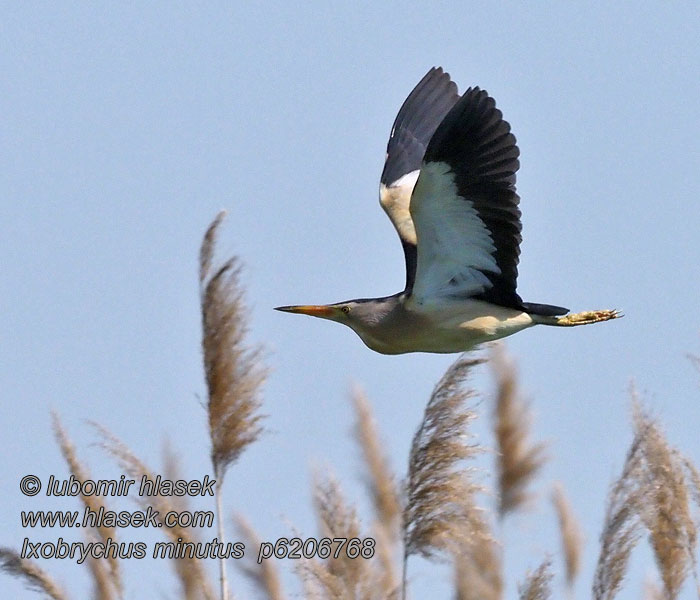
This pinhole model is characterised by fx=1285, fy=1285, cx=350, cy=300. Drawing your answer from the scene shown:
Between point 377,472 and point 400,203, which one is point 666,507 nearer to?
point 377,472

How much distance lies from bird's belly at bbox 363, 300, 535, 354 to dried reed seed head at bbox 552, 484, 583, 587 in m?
1.12

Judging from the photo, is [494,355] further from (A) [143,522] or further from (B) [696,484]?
(A) [143,522]

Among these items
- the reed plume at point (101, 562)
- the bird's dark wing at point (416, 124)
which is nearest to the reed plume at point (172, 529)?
the reed plume at point (101, 562)

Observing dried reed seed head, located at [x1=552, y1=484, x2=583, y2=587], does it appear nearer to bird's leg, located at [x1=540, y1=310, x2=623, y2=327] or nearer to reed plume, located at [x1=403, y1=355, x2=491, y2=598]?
bird's leg, located at [x1=540, y1=310, x2=623, y2=327]

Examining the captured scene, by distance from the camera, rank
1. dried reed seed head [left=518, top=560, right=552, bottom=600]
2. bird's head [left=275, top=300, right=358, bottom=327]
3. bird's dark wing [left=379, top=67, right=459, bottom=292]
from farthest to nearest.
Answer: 1. bird's dark wing [left=379, top=67, right=459, bottom=292]
2. bird's head [left=275, top=300, right=358, bottom=327]
3. dried reed seed head [left=518, top=560, right=552, bottom=600]

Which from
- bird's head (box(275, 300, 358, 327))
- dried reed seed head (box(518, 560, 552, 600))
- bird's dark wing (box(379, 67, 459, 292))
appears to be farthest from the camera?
bird's dark wing (box(379, 67, 459, 292))

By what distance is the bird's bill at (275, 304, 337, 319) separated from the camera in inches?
258

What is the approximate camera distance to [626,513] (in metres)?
5.00

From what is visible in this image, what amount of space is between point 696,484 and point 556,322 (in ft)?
5.15

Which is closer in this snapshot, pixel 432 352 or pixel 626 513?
pixel 626 513

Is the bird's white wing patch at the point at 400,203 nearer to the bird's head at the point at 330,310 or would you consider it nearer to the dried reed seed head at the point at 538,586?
the bird's head at the point at 330,310

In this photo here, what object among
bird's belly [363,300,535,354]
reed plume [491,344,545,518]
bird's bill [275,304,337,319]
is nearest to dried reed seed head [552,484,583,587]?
reed plume [491,344,545,518]

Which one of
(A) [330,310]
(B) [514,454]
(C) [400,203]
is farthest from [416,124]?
(B) [514,454]

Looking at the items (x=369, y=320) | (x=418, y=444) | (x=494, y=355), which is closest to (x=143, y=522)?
(x=418, y=444)
